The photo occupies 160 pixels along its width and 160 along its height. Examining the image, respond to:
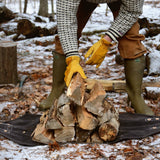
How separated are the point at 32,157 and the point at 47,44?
4750 mm

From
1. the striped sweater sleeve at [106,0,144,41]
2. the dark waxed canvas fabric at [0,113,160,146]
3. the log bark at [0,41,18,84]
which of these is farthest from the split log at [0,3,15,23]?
the striped sweater sleeve at [106,0,144,41]

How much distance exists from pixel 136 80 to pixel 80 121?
0.90m

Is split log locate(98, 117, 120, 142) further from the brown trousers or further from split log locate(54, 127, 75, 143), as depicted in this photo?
the brown trousers

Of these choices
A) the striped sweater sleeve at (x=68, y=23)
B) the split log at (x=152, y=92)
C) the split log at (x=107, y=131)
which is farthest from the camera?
the split log at (x=152, y=92)

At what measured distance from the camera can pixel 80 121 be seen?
6.32ft

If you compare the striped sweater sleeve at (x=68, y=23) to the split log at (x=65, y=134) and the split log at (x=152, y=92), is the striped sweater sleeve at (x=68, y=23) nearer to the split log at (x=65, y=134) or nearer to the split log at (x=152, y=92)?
the split log at (x=65, y=134)

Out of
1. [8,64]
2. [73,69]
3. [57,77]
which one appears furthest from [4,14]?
[73,69]

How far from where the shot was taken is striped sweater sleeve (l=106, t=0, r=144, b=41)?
2152 mm

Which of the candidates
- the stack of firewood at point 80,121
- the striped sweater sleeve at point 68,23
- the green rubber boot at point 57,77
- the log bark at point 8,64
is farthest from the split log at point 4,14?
the stack of firewood at point 80,121

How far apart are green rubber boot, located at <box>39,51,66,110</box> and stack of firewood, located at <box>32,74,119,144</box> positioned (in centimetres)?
71

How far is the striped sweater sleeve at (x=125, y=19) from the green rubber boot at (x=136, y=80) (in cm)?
41

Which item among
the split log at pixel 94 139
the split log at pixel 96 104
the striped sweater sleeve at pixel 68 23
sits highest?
the striped sweater sleeve at pixel 68 23

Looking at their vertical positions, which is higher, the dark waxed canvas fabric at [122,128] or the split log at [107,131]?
the split log at [107,131]

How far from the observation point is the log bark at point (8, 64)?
3592mm
